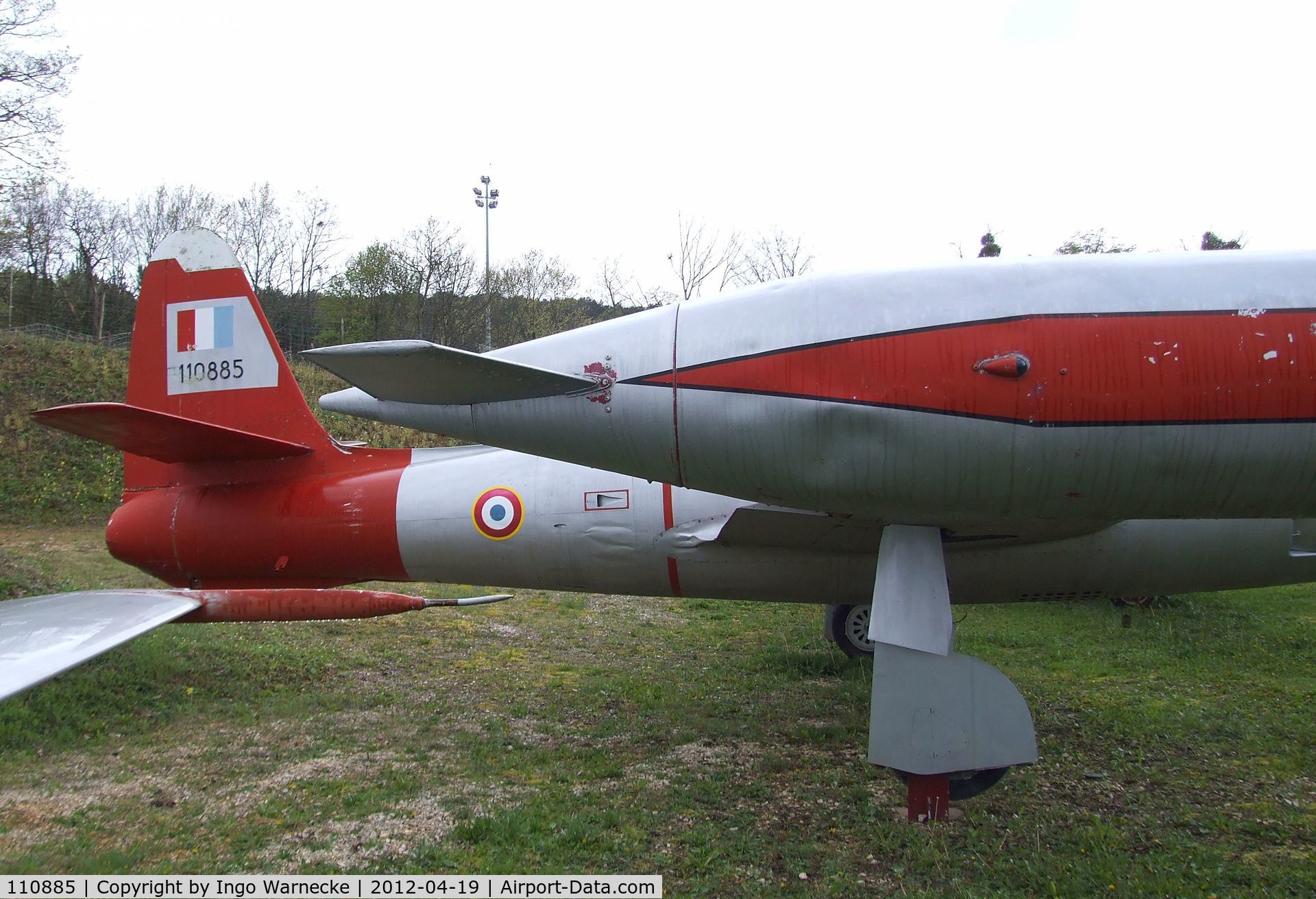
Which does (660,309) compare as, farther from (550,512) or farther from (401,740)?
(401,740)

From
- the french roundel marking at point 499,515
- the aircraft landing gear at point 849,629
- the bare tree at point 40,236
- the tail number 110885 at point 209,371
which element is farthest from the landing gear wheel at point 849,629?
the bare tree at point 40,236

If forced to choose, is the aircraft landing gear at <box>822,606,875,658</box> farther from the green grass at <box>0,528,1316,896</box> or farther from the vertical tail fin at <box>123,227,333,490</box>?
the vertical tail fin at <box>123,227,333,490</box>

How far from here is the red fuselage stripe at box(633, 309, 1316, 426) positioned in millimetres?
3432

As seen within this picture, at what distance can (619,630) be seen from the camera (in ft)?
32.3

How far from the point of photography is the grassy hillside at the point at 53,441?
17.2m

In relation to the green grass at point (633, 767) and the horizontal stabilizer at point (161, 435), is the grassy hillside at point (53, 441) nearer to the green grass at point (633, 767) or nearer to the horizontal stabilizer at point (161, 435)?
the green grass at point (633, 767)

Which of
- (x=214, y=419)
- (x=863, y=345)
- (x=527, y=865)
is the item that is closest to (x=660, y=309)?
(x=863, y=345)

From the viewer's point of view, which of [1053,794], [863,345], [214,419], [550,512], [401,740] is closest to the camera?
[863,345]

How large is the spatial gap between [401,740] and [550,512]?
6.34 feet

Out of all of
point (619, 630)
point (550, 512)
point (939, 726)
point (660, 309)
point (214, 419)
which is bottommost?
point (619, 630)

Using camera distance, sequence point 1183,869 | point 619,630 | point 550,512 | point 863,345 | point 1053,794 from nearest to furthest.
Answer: point 863,345, point 1183,869, point 1053,794, point 550,512, point 619,630

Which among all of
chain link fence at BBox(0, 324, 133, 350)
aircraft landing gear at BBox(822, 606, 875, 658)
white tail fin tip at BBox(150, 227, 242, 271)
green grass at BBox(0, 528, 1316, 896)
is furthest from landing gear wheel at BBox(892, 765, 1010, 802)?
chain link fence at BBox(0, 324, 133, 350)

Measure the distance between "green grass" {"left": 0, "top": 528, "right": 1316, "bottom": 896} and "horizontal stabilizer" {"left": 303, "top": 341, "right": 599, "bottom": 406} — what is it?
7.46 feet

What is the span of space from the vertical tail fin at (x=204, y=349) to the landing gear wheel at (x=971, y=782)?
5459mm
